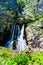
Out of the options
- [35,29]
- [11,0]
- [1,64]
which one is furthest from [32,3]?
[1,64]

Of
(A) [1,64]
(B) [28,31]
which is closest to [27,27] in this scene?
(B) [28,31]

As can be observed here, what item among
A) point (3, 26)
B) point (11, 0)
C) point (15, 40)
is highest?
point (11, 0)

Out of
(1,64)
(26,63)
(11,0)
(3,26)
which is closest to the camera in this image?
(26,63)

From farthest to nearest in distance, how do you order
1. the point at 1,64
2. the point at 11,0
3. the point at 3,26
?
1. the point at 11,0
2. the point at 3,26
3. the point at 1,64

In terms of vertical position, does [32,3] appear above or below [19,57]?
below

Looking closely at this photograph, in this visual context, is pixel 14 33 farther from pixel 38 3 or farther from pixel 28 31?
pixel 38 3

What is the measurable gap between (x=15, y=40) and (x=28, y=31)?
12.2 feet

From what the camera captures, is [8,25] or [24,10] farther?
[24,10]

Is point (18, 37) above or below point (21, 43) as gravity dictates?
above

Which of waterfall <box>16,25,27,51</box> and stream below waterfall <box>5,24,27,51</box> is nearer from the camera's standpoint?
waterfall <box>16,25,27,51</box>

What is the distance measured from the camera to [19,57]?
2270cm

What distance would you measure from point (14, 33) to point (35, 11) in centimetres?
942

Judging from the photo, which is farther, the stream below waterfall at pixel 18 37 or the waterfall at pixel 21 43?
the stream below waterfall at pixel 18 37

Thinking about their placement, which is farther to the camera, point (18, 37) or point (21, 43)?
point (18, 37)
